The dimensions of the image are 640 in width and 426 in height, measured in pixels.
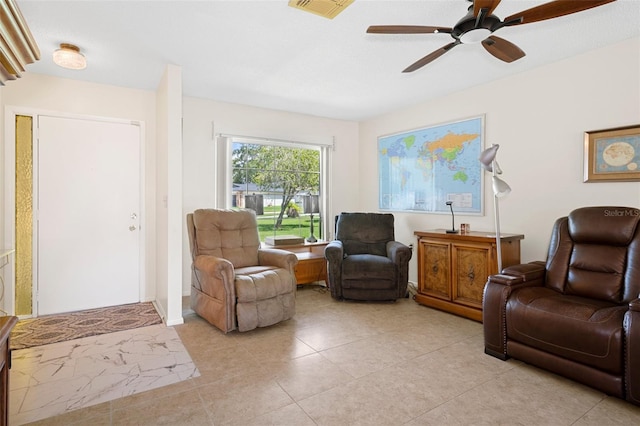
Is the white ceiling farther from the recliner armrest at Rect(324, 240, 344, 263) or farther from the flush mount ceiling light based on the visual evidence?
the recliner armrest at Rect(324, 240, 344, 263)

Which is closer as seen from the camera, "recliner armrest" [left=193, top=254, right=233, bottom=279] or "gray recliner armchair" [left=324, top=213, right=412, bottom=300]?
"recliner armrest" [left=193, top=254, right=233, bottom=279]

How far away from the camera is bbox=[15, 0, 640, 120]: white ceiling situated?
228cm

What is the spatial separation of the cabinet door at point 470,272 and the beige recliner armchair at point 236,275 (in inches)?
63.3

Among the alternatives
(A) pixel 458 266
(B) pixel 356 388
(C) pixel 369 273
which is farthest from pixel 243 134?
(B) pixel 356 388

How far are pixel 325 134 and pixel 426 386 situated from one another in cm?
379

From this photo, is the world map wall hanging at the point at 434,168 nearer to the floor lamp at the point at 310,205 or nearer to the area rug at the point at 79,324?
the floor lamp at the point at 310,205

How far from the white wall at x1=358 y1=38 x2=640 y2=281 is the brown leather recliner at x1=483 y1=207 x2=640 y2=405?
0.44 metres

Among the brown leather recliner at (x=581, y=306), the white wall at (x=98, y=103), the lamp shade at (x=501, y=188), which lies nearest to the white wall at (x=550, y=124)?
the brown leather recliner at (x=581, y=306)

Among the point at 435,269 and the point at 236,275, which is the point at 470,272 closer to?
the point at 435,269

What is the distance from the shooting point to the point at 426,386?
2.08m

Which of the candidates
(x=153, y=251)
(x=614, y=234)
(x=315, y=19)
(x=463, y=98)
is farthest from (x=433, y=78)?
(x=153, y=251)

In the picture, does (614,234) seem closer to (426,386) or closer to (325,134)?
(426,386)
